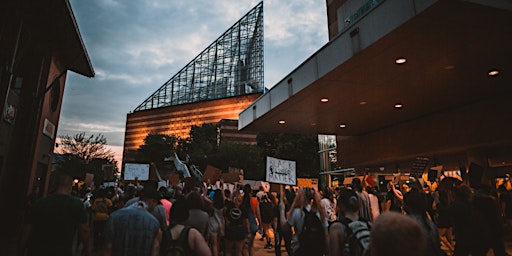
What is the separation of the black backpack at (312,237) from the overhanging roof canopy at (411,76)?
→ 4606 millimetres

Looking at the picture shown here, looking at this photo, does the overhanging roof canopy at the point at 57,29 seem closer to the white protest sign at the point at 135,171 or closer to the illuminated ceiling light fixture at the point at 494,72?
the white protest sign at the point at 135,171

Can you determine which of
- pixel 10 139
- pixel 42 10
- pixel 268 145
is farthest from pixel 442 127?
pixel 268 145

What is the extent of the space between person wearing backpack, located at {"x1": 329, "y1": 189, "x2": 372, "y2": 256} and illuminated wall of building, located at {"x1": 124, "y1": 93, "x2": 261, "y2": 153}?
74663 millimetres

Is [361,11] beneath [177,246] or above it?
above

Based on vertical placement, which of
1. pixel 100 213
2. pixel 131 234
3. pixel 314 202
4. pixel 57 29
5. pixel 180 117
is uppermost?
pixel 180 117

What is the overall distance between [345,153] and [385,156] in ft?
12.9

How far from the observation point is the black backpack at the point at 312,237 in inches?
159

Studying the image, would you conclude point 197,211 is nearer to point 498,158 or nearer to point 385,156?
point 498,158

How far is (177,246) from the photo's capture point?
3.33m

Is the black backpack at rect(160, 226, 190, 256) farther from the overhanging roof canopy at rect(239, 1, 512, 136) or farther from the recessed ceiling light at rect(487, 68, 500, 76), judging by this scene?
the recessed ceiling light at rect(487, 68, 500, 76)

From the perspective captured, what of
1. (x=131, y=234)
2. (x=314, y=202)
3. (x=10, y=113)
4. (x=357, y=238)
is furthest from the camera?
(x=10, y=113)

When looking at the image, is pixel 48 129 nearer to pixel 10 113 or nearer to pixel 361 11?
pixel 10 113

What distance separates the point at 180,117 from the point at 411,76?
85.2 meters

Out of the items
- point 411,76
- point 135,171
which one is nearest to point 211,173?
point 411,76
